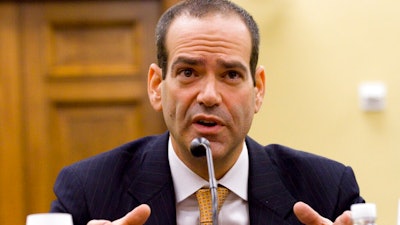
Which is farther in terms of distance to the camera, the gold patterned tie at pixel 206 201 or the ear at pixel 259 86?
the ear at pixel 259 86

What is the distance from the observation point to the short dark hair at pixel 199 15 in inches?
87.4

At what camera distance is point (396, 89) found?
3.58m

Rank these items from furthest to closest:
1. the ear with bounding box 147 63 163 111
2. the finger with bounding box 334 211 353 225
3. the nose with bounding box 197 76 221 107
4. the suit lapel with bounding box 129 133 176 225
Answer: the ear with bounding box 147 63 163 111, the suit lapel with bounding box 129 133 176 225, the nose with bounding box 197 76 221 107, the finger with bounding box 334 211 353 225

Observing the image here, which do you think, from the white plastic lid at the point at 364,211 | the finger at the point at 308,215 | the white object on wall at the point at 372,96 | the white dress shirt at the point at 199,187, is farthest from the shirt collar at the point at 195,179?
the white object on wall at the point at 372,96

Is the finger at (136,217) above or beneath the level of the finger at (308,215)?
above

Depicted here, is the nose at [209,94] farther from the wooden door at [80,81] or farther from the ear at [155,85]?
the wooden door at [80,81]

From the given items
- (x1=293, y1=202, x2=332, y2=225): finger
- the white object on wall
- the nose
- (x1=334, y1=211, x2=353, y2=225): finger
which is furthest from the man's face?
the white object on wall

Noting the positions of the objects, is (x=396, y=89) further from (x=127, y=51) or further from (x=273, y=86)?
(x=127, y=51)

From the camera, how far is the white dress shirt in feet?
7.23

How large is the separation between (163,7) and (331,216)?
1661 millimetres

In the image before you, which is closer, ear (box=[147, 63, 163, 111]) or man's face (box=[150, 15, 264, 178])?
man's face (box=[150, 15, 264, 178])

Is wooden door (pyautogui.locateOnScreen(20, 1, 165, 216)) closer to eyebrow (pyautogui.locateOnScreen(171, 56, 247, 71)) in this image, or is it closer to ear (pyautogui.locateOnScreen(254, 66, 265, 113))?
ear (pyautogui.locateOnScreen(254, 66, 265, 113))

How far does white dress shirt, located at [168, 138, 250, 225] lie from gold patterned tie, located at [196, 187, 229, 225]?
16mm

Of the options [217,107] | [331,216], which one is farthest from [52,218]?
[331,216]
